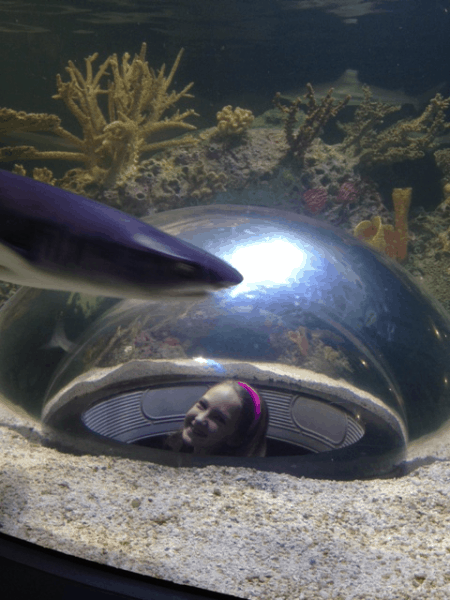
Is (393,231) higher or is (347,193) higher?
(347,193)

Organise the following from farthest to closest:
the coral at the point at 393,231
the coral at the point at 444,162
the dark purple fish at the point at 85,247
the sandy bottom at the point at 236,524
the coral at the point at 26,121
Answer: the coral at the point at 444,162, the coral at the point at 393,231, the coral at the point at 26,121, the sandy bottom at the point at 236,524, the dark purple fish at the point at 85,247

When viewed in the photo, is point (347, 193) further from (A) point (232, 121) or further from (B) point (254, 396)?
(B) point (254, 396)

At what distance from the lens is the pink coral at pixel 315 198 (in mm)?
3521

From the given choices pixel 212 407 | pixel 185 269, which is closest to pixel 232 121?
pixel 212 407

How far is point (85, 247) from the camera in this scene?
2.02ft

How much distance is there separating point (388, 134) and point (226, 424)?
150 inches

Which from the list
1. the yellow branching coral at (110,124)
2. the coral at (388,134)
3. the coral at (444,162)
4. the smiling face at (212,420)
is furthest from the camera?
the coral at (444,162)

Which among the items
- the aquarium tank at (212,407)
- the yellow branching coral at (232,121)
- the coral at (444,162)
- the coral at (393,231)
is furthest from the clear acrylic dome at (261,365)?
the coral at (444,162)

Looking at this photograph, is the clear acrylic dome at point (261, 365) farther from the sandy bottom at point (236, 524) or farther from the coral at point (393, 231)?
the coral at point (393, 231)

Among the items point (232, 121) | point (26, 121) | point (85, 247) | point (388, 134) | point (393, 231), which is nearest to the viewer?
point (85, 247)

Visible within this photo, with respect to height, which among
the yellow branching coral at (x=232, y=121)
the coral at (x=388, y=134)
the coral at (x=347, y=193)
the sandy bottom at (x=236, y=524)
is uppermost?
the coral at (x=388, y=134)

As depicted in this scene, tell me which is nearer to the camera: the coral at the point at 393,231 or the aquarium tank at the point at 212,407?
the aquarium tank at the point at 212,407

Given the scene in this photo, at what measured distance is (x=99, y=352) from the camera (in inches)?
45.9

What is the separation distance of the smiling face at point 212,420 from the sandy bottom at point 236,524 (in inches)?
2.7
